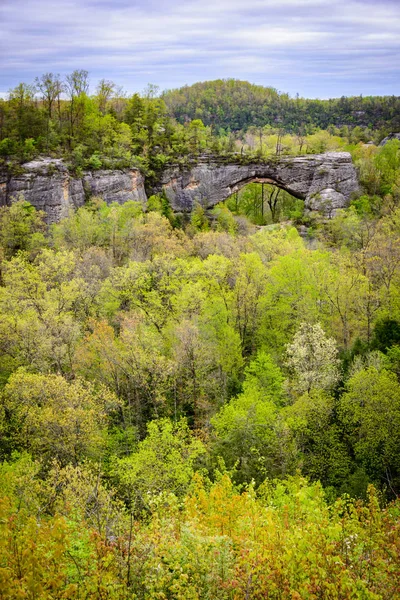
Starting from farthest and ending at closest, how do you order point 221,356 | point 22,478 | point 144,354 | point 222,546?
point 221,356 → point 144,354 → point 22,478 → point 222,546

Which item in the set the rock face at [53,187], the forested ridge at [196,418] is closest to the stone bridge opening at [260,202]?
the rock face at [53,187]

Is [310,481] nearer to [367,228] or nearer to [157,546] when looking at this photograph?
[157,546]

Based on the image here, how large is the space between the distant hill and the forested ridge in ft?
301

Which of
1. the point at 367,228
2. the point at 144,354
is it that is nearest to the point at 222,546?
the point at 144,354

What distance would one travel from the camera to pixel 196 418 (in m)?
31.8

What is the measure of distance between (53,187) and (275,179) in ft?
106

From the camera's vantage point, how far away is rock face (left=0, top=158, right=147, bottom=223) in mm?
57438

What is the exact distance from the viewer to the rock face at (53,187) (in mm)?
57438

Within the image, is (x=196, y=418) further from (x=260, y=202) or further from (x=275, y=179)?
(x=260, y=202)

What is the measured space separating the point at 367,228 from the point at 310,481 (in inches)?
1366

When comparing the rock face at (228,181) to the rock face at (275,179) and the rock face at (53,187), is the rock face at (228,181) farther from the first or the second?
the rock face at (53,187)

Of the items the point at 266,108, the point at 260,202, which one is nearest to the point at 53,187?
the point at 260,202

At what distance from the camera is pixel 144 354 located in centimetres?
2966

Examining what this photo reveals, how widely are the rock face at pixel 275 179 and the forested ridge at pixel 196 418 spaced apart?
693 inches
